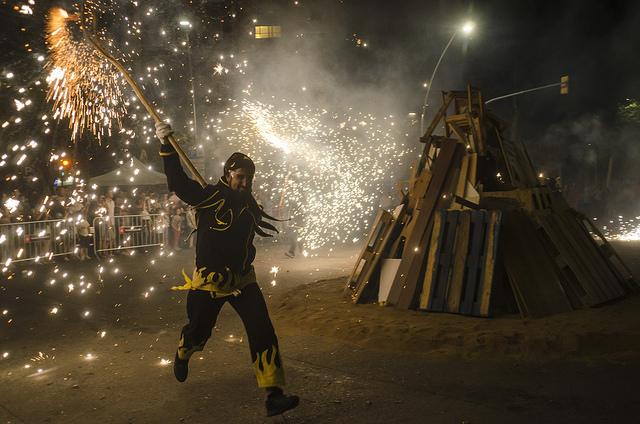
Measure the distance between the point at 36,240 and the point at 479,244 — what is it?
11.0 m

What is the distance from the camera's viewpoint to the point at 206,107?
22.9 m

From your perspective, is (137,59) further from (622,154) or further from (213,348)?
(622,154)

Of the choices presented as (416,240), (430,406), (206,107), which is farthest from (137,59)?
(430,406)

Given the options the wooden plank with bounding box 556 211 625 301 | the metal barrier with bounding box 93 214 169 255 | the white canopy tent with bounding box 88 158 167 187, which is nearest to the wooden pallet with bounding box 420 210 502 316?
the wooden plank with bounding box 556 211 625 301

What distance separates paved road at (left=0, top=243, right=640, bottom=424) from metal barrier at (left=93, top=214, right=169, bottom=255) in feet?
24.3

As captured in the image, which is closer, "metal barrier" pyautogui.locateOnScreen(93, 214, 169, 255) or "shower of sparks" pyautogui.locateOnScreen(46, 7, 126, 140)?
"shower of sparks" pyautogui.locateOnScreen(46, 7, 126, 140)

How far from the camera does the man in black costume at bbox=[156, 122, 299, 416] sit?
3.73 meters

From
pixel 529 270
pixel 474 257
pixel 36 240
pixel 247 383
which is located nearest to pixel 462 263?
pixel 474 257

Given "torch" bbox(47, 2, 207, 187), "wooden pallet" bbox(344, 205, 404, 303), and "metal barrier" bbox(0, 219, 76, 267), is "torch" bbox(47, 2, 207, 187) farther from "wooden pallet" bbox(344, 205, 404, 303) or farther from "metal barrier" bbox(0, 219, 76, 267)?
"metal barrier" bbox(0, 219, 76, 267)

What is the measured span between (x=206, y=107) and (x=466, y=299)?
19.1 meters

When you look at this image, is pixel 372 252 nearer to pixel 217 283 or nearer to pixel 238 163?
pixel 238 163

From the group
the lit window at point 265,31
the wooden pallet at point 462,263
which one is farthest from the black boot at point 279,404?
the lit window at point 265,31

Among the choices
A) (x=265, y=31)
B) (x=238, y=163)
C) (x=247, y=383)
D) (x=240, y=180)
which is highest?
(x=265, y=31)

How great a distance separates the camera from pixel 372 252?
7.45m
